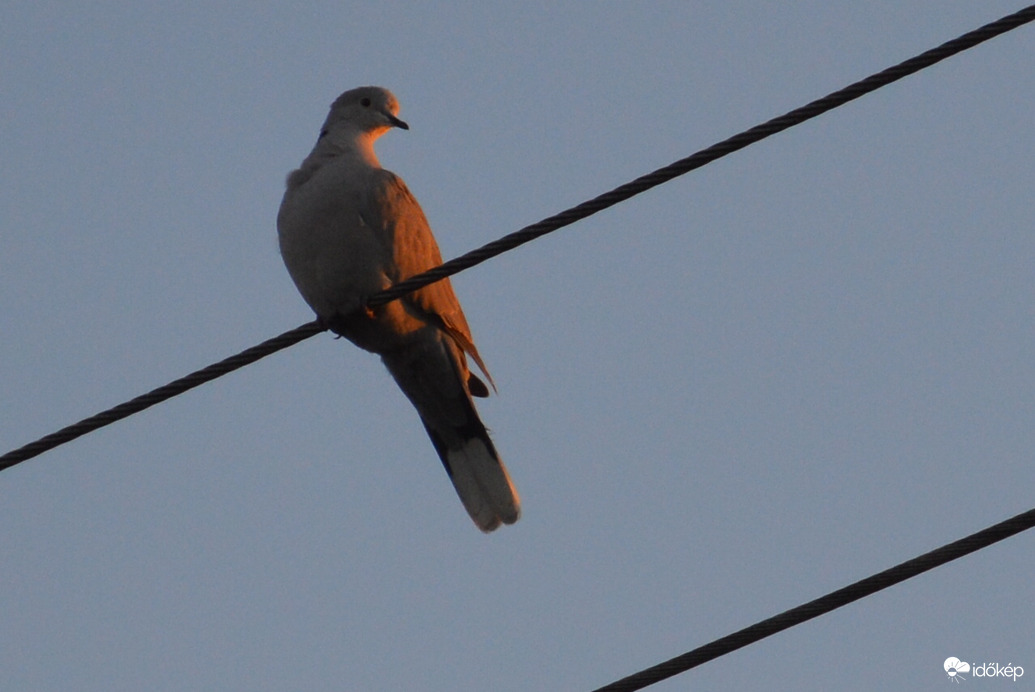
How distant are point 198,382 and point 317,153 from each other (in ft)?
7.41

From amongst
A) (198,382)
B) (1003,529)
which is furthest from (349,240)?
(1003,529)

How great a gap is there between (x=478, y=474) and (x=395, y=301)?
0.79 m

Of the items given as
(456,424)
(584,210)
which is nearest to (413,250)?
(456,424)

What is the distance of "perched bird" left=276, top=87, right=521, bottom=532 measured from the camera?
18.2 feet

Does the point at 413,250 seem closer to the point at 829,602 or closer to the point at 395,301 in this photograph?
the point at 395,301

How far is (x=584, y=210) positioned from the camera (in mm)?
3975

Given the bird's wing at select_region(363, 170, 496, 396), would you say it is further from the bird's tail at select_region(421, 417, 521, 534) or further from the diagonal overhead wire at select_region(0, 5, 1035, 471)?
the diagonal overhead wire at select_region(0, 5, 1035, 471)

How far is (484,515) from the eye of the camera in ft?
19.1

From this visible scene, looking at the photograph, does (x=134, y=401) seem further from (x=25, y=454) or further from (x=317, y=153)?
(x=317, y=153)

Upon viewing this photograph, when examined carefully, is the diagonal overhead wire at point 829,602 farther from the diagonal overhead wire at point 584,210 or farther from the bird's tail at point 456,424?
the bird's tail at point 456,424

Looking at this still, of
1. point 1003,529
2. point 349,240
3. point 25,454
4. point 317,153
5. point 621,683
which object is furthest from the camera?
point 317,153

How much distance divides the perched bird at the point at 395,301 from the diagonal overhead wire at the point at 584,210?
1114 mm

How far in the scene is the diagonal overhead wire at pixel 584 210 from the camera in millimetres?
3633

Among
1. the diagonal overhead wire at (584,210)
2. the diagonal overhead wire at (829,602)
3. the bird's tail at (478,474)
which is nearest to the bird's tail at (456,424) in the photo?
the bird's tail at (478,474)
